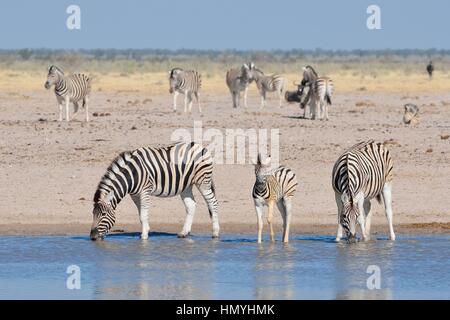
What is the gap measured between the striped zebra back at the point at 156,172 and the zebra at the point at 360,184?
1569 mm

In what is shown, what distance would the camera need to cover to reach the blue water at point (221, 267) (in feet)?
35.6

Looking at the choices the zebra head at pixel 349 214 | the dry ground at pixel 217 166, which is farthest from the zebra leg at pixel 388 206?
the dry ground at pixel 217 166

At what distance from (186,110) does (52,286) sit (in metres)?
18.0

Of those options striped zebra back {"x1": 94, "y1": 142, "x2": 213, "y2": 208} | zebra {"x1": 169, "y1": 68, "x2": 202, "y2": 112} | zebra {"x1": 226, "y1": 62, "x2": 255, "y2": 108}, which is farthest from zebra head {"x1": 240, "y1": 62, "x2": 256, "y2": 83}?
striped zebra back {"x1": 94, "y1": 142, "x2": 213, "y2": 208}

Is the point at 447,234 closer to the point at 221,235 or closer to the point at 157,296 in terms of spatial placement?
the point at 221,235

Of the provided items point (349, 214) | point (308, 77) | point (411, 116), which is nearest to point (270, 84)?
point (308, 77)

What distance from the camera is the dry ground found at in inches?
592

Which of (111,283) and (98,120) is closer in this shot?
(111,283)

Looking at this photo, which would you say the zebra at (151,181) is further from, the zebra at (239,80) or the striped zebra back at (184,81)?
the zebra at (239,80)

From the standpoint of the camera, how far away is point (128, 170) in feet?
44.2

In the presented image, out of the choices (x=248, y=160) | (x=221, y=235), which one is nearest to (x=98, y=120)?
(x=248, y=160)

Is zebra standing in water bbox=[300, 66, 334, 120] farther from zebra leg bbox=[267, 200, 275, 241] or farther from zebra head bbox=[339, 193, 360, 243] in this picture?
zebra head bbox=[339, 193, 360, 243]

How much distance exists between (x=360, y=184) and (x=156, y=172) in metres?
2.25
